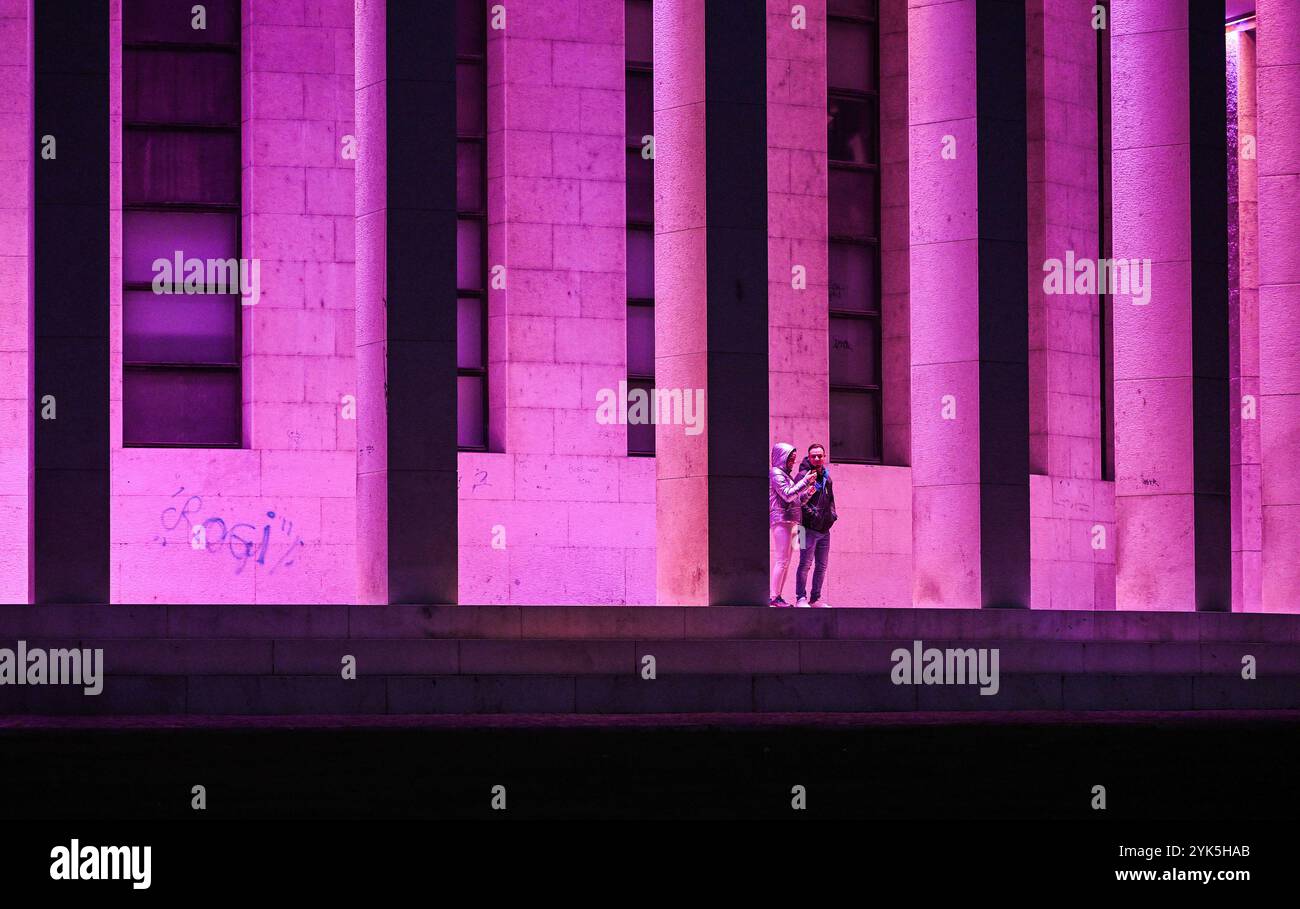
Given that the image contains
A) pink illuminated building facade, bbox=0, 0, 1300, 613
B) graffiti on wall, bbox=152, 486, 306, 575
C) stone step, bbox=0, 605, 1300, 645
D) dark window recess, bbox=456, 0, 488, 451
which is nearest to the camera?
stone step, bbox=0, 605, 1300, 645

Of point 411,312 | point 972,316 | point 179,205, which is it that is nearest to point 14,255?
point 179,205

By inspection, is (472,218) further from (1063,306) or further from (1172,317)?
(1063,306)

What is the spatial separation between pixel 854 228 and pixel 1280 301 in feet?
29.0

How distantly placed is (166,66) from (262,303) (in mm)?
4633

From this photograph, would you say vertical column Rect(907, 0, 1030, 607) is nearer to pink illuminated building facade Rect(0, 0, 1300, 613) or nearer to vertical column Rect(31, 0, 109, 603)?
pink illuminated building facade Rect(0, 0, 1300, 613)

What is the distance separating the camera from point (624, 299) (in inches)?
1444

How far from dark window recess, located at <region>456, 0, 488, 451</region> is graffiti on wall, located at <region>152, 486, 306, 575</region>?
154 inches

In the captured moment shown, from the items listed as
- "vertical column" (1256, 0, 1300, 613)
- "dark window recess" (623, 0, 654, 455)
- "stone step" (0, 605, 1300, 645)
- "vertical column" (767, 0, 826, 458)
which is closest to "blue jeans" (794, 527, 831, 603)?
"stone step" (0, 605, 1300, 645)

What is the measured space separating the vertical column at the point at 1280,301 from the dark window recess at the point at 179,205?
18452 millimetres

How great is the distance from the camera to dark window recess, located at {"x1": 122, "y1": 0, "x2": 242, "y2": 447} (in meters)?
34.4

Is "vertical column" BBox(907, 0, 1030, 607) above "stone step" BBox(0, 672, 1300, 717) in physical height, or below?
above

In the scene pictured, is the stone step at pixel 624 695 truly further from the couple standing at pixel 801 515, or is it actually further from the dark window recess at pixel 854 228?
the dark window recess at pixel 854 228

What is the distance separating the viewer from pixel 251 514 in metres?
33.9
